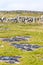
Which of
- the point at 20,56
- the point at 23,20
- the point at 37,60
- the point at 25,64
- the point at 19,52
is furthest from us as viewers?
the point at 23,20

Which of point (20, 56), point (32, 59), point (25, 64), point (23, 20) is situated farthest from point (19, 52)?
point (23, 20)

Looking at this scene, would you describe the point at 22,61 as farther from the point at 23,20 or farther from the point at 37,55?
the point at 23,20

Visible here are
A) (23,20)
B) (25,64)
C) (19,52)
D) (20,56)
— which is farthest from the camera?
(23,20)

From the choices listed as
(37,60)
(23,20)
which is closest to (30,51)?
(37,60)

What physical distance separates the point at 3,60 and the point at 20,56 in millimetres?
4394

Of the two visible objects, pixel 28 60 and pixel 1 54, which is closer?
pixel 28 60

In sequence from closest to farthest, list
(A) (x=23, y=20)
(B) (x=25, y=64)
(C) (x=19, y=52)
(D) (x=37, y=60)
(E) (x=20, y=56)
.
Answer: (B) (x=25, y=64)
(D) (x=37, y=60)
(E) (x=20, y=56)
(C) (x=19, y=52)
(A) (x=23, y=20)

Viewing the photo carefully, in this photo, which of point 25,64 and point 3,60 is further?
point 3,60

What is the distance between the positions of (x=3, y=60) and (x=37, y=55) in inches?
295

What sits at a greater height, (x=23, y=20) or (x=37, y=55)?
(x=37, y=55)

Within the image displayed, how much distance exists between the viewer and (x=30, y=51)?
2146 inches

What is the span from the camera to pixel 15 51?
52969mm

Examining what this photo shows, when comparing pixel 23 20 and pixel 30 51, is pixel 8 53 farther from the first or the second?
pixel 23 20

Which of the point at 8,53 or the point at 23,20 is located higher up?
the point at 8,53
